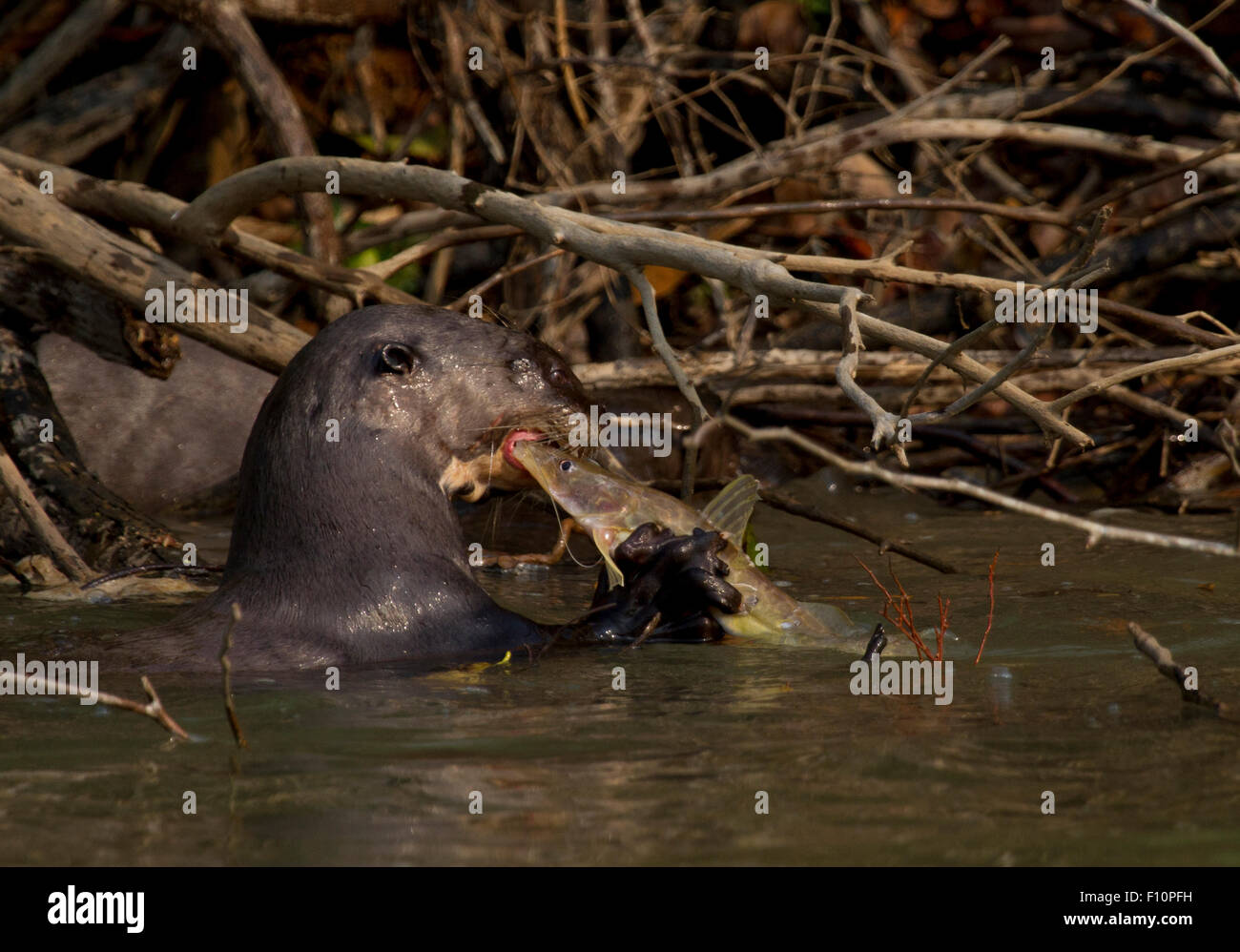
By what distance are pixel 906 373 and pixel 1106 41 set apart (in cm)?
210

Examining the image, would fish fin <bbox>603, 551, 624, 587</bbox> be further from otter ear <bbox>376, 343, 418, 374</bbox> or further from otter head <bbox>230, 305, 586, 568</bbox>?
otter ear <bbox>376, 343, 418, 374</bbox>

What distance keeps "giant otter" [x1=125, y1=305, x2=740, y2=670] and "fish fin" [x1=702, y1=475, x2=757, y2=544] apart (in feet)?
0.45

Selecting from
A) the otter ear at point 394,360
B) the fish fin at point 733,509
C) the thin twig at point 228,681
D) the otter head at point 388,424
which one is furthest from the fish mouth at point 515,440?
the thin twig at point 228,681

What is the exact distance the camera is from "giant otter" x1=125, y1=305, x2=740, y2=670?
2.86 metres

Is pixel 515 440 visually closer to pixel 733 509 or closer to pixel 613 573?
pixel 613 573

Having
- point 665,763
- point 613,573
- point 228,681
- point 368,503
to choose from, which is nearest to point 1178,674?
point 665,763

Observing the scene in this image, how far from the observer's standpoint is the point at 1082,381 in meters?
4.66

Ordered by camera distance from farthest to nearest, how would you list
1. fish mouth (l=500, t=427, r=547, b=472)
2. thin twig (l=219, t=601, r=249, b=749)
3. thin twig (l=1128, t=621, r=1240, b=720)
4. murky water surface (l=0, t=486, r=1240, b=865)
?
fish mouth (l=500, t=427, r=547, b=472) < thin twig (l=1128, t=621, r=1240, b=720) < thin twig (l=219, t=601, r=249, b=749) < murky water surface (l=0, t=486, r=1240, b=865)

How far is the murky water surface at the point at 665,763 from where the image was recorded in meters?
1.81

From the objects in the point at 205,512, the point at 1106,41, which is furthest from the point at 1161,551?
the point at 205,512

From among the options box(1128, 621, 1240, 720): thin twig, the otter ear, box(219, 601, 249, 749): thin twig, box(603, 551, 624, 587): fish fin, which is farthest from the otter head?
box(1128, 621, 1240, 720): thin twig

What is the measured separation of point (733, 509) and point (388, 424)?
686mm
